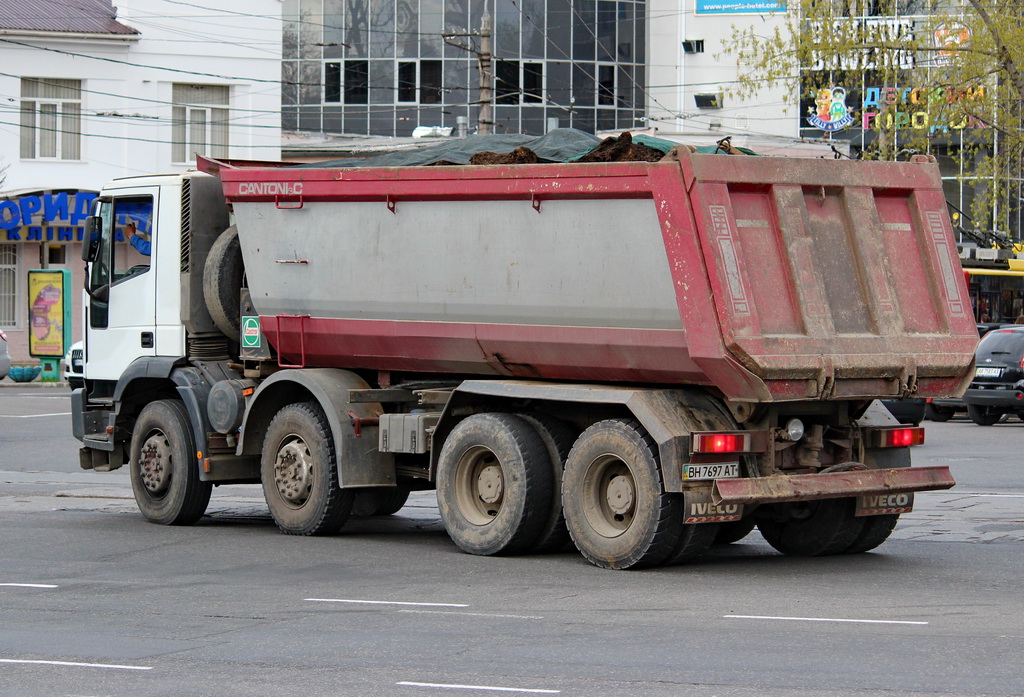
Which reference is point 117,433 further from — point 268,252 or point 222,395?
point 268,252

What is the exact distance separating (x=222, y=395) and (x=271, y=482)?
86 cm

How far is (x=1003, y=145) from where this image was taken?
21.9 m

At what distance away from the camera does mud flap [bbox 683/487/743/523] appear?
1017cm

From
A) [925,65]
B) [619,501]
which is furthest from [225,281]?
[925,65]

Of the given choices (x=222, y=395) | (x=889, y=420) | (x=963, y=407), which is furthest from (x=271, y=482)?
(x=963, y=407)

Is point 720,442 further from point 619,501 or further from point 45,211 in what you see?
point 45,211

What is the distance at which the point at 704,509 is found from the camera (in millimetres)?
10227

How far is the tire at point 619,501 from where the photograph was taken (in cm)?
1038

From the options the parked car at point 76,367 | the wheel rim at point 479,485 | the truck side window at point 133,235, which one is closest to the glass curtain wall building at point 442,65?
the parked car at point 76,367

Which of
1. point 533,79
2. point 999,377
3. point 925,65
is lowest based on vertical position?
point 999,377

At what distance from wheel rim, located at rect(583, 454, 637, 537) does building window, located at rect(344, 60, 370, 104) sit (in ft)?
162

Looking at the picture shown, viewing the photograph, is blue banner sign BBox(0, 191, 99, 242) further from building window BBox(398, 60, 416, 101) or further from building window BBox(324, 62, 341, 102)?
building window BBox(324, 62, 341, 102)

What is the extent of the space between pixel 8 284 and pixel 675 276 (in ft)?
111

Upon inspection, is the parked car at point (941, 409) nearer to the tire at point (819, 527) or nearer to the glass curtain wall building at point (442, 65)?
the tire at point (819, 527)
